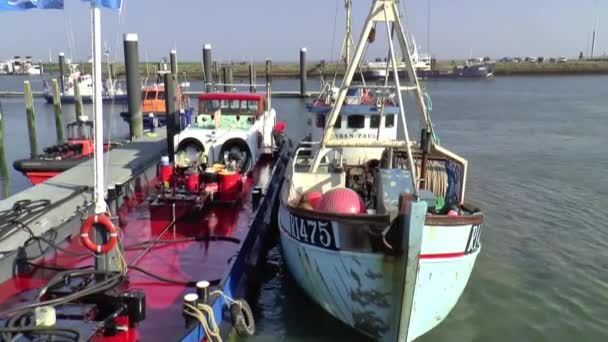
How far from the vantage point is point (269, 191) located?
43.7 ft

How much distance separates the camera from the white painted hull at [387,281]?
7.21 metres

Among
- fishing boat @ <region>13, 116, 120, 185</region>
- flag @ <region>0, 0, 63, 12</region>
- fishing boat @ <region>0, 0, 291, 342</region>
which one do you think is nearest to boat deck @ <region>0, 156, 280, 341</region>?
fishing boat @ <region>0, 0, 291, 342</region>

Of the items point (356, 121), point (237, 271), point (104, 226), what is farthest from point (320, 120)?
point (104, 226)

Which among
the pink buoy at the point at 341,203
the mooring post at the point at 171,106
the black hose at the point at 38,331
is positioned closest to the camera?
the black hose at the point at 38,331

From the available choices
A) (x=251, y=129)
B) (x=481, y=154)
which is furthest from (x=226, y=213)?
(x=481, y=154)

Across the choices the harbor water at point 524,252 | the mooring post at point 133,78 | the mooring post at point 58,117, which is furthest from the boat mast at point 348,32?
the mooring post at point 58,117

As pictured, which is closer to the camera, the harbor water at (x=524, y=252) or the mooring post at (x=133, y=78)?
the harbor water at (x=524, y=252)

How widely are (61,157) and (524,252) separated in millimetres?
15413

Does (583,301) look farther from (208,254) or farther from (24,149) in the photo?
(24,149)

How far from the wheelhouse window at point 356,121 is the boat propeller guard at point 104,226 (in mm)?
7276

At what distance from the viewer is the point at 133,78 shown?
2164cm

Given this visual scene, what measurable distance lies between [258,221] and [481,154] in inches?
711

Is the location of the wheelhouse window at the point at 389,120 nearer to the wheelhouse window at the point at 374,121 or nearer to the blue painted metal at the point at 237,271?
the wheelhouse window at the point at 374,121

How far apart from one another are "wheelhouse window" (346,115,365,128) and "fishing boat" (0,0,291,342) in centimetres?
286
